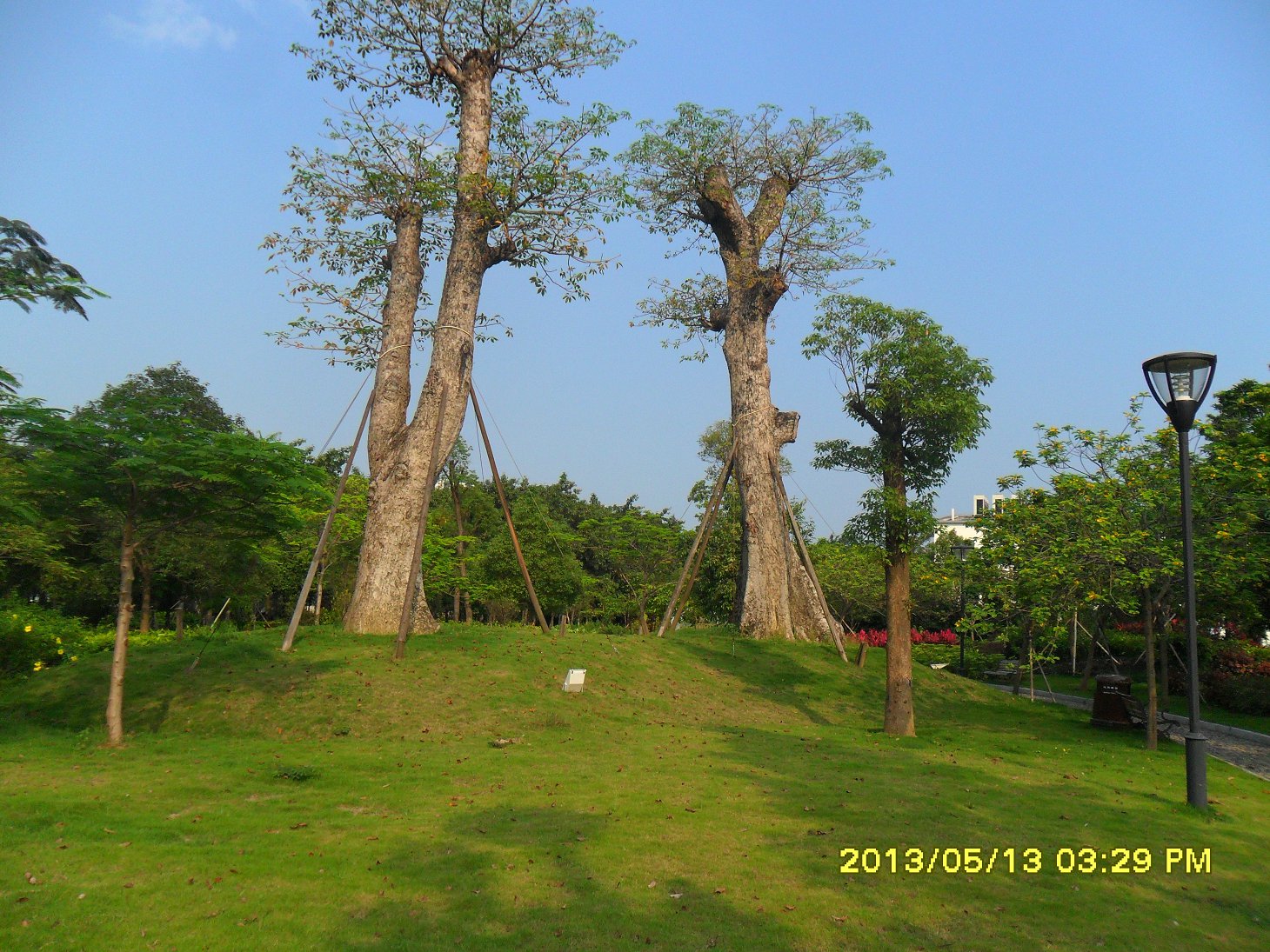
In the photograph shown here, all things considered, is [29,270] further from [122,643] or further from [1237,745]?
[1237,745]

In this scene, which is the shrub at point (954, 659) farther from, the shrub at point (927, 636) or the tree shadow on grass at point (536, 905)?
the tree shadow on grass at point (536, 905)

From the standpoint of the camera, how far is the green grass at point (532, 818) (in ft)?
20.7

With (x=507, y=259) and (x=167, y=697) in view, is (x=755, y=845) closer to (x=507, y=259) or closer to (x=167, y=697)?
(x=167, y=697)

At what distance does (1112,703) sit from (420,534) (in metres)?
14.6

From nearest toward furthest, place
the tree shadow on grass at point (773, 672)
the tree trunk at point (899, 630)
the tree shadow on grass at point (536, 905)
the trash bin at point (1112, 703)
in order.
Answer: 1. the tree shadow on grass at point (536, 905)
2. the tree trunk at point (899, 630)
3. the trash bin at point (1112, 703)
4. the tree shadow on grass at point (773, 672)

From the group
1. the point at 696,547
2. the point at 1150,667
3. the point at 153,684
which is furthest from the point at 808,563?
the point at 153,684

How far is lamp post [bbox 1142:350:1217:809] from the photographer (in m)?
9.63

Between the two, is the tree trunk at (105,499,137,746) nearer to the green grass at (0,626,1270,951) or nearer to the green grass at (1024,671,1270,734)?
the green grass at (0,626,1270,951)

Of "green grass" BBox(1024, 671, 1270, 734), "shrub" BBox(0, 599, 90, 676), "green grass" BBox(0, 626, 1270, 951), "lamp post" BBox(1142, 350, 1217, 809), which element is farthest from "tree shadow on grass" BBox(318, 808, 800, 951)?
"green grass" BBox(1024, 671, 1270, 734)

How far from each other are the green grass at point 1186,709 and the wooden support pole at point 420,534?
52.3 feet

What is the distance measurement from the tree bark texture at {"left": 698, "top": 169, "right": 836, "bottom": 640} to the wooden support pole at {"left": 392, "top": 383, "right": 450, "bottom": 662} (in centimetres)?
941

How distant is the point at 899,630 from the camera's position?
1551 cm

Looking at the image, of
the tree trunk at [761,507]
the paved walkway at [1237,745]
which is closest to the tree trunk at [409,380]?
the tree trunk at [761,507]

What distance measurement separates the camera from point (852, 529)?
16.7 m
